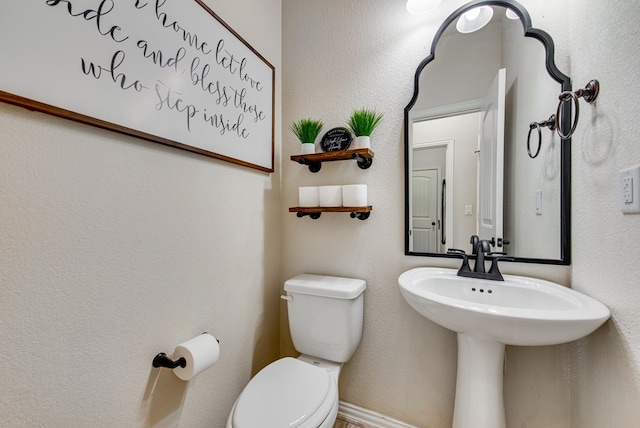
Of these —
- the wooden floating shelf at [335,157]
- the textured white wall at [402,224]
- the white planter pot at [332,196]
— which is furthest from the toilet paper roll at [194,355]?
the wooden floating shelf at [335,157]

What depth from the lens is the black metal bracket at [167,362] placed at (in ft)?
2.87

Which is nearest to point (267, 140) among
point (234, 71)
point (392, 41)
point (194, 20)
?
point (234, 71)

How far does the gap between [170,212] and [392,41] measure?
130 centimetres

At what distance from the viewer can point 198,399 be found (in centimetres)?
103

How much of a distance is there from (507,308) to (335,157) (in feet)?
3.01

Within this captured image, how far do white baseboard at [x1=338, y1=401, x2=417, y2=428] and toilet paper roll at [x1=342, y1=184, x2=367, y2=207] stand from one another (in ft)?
3.53

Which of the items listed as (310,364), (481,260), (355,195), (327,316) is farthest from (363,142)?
(310,364)

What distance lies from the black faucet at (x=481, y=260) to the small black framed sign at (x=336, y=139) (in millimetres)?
728

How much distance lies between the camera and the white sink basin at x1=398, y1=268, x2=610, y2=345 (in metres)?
0.74

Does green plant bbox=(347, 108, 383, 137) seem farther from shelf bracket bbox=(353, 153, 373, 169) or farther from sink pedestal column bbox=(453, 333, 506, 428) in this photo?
sink pedestal column bbox=(453, 333, 506, 428)

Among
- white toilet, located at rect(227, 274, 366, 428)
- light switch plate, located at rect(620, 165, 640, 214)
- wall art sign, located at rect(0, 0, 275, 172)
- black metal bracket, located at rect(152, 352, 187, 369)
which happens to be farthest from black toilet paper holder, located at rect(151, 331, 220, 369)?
light switch plate, located at rect(620, 165, 640, 214)

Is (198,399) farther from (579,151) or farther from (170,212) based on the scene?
(579,151)

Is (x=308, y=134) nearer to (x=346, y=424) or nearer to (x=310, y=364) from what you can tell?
(x=310, y=364)

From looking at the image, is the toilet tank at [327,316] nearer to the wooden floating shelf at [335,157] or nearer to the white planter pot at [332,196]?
the white planter pot at [332,196]
